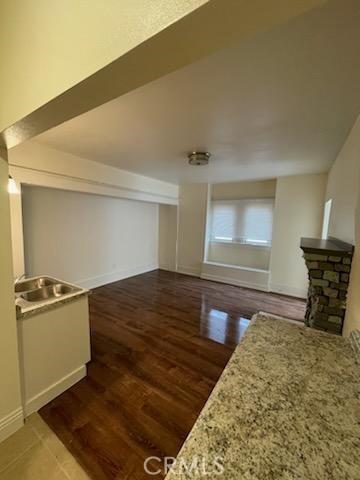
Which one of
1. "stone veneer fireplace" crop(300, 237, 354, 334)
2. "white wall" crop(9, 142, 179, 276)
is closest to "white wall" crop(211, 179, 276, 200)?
"white wall" crop(9, 142, 179, 276)

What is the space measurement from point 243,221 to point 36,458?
4.69 metres

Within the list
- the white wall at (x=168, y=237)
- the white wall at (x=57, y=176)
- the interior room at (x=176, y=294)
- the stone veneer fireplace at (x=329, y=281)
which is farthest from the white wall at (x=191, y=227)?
the stone veneer fireplace at (x=329, y=281)

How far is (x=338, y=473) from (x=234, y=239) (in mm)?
4646

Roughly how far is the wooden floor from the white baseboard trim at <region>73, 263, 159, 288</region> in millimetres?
511

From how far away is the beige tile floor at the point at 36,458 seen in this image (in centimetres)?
124

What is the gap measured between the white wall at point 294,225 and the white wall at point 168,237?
2520 millimetres

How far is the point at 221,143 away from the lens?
2.33 m

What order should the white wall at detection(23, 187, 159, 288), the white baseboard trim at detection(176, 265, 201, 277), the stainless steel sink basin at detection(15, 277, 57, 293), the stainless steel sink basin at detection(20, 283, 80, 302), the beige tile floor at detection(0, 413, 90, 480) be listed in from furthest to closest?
the white baseboard trim at detection(176, 265, 201, 277) → the white wall at detection(23, 187, 159, 288) → the stainless steel sink basin at detection(15, 277, 57, 293) → the stainless steel sink basin at detection(20, 283, 80, 302) → the beige tile floor at detection(0, 413, 90, 480)

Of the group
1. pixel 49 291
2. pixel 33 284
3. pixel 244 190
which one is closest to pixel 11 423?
pixel 49 291

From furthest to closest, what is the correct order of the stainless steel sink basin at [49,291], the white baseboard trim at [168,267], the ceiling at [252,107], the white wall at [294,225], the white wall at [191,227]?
the white baseboard trim at [168,267] → the white wall at [191,227] → the white wall at [294,225] → the stainless steel sink basin at [49,291] → the ceiling at [252,107]

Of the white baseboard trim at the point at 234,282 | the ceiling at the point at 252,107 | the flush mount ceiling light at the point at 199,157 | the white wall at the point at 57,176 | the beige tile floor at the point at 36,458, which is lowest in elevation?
the beige tile floor at the point at 36,458

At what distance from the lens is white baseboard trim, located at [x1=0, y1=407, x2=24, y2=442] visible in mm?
1421

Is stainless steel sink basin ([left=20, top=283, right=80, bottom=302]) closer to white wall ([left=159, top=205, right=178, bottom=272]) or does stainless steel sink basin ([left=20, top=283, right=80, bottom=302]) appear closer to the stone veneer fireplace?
the stone veneer fireplace

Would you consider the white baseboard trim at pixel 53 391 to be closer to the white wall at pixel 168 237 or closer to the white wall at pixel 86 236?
the white wall at pixel 86 236
